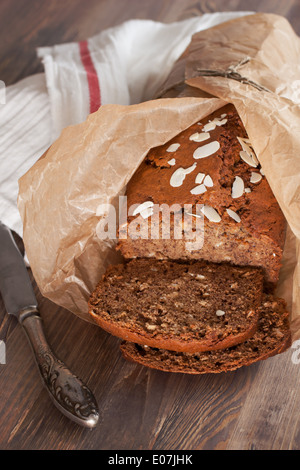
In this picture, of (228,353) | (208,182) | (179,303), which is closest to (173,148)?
(208,182)

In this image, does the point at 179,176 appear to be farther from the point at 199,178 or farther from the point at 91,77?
the point at 91,77

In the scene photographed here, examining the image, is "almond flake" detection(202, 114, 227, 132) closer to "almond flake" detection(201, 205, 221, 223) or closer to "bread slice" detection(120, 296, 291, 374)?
"almond flake" detection(201, 205, 221, 223)

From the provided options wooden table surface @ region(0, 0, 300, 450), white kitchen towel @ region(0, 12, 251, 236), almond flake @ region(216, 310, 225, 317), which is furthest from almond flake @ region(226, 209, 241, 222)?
white kitchen towel @ region(0, 12, 251, 236)

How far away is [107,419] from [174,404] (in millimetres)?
220

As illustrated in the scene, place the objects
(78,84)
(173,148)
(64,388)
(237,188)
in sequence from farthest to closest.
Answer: (78,84)
(173,148)
(237,188)
(64,388)

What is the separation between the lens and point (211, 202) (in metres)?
1.96

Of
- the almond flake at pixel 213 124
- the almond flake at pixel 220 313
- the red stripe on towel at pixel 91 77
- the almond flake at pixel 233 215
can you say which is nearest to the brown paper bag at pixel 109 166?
the almond flake at pixel 213 124

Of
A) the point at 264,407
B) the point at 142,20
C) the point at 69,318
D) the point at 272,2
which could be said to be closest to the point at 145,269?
the point at 69,318

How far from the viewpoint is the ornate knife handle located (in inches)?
67.7

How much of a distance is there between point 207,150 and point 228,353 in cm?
73

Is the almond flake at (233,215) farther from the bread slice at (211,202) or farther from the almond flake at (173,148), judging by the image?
the almond flake at (173,148)

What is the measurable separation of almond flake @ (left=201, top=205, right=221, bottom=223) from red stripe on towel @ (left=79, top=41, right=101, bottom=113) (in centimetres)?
96

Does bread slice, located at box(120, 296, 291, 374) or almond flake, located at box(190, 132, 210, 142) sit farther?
almond flake, located at box(190, 132, 210, 142)
